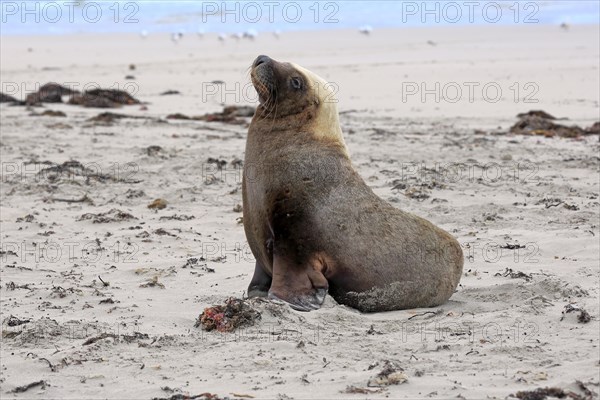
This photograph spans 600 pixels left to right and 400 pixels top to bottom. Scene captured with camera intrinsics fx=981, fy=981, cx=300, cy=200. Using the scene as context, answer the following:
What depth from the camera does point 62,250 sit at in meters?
6.78

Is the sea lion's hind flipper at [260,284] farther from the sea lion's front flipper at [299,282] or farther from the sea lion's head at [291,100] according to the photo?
the sea lion's head at [291,100]

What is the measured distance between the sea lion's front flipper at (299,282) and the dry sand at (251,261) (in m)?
0.09

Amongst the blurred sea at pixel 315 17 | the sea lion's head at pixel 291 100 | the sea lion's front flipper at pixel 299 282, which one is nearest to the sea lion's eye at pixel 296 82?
the sea lion's head at pixel 291 100

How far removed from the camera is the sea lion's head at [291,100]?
5480 millimetres

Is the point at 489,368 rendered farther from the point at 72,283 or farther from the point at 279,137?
the point at 72,283

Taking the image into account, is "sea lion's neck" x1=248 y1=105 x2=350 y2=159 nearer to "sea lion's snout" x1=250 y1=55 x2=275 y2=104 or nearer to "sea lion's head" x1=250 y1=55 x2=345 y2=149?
"sea lion's head" x1=250 y1=55 x2=345 y2=149

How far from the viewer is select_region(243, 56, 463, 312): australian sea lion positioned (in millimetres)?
5102

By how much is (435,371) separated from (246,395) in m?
0.76

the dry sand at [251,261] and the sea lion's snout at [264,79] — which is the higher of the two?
the sea lion's snout at [264,79]

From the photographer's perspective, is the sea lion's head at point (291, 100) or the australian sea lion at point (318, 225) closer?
the australian sea lion at point (318, 225)

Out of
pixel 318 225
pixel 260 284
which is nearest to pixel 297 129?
pixel 318 225

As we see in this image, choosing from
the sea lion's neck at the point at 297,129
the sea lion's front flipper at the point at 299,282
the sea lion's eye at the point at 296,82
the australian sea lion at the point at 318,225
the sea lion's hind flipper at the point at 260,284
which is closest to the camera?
the sea lion's front flipper at the point at 299,282

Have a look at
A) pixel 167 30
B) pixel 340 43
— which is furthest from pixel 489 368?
pixel 167 30

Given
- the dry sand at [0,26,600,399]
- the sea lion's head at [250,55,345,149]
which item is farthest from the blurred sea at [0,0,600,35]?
the sea lion's head at [250,55,345,149]
